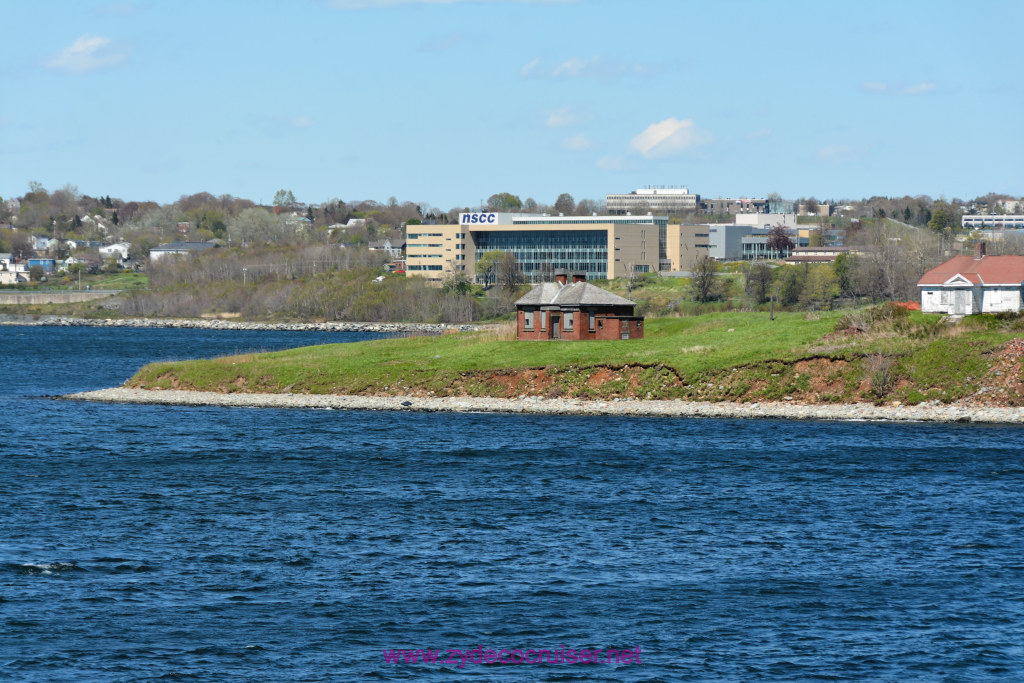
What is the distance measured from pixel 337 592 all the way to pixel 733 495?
16732mm

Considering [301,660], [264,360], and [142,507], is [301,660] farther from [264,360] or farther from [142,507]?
[264,360]

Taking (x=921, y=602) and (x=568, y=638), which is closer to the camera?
(x=568, y=638)

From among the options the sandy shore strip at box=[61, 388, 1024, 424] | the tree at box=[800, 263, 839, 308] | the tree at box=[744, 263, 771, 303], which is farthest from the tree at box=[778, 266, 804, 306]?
the sandy shore strip at box=[61, 388, 1024, 424]

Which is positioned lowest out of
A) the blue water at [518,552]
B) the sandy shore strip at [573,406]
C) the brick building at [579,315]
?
the blue water at [518,552]

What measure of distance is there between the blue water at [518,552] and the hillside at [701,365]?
5.34 metres

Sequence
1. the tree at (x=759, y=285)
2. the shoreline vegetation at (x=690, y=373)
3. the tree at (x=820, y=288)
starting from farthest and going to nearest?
the tree at (x=759, y=285)
the tree at (x=820, y=288)
the shoreline vegetation at (x=690, y=373)

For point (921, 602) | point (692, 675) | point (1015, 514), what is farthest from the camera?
point (1015, 514)

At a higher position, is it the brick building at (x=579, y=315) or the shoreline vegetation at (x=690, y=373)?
the brick building at (x=579, y=315)

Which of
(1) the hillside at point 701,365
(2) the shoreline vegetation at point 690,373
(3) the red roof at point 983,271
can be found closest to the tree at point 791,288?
(3) the red roof at point 983,271

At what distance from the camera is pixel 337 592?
29.1 metres

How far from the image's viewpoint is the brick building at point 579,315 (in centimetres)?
7888

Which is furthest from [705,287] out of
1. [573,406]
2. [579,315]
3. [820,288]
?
[573,406]

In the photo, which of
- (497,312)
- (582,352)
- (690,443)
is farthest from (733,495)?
(497,312)

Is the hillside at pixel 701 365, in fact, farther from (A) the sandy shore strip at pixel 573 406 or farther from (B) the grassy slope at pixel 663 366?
(A) the sandy shore strip at pixel 573 406
